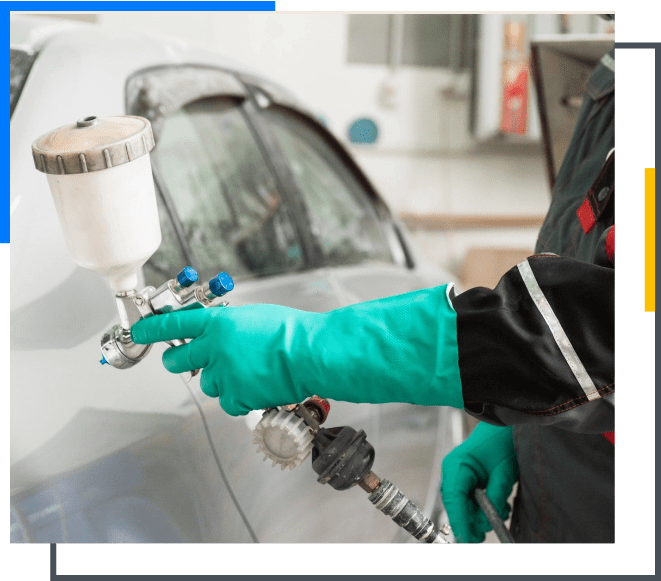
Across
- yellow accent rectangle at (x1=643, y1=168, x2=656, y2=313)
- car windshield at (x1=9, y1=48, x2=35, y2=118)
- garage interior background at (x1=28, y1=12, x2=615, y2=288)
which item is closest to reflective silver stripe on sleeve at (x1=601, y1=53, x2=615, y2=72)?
yellow accent rectangle at (x1=643, y1=168, x2=656, y2=313)

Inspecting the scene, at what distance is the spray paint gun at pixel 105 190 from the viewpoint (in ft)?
2.04

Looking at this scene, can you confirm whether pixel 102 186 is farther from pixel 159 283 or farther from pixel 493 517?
pixel 493 517

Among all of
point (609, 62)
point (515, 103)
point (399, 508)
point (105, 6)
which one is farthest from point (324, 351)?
point (515, 103)

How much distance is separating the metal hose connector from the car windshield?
73cm

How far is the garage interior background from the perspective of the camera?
14.4 ft

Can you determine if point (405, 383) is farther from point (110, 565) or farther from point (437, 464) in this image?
point (437, 464)

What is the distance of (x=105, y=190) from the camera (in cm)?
64

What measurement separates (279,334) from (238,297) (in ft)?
1.05

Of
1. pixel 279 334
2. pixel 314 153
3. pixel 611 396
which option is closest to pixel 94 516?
pixel 279 334

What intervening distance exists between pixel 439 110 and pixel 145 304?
14.2 feet

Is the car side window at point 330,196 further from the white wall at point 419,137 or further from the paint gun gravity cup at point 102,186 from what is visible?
the white wall at point 419,137

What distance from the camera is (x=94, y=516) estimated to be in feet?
2.52

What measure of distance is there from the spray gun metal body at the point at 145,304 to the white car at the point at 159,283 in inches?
2.3

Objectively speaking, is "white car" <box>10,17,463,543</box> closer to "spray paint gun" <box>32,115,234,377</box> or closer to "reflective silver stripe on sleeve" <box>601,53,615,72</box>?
"spray paint gun" <box>32,115,234,377</box>
